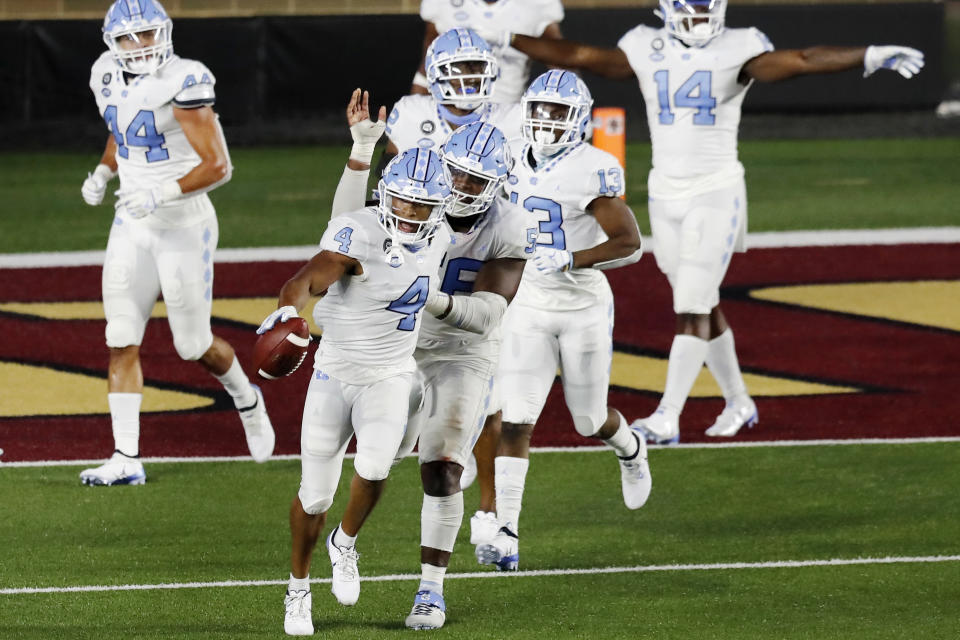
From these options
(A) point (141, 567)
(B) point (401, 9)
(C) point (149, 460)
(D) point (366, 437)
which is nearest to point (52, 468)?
(C) point (149, 460)

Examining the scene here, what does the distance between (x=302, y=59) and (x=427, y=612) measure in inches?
569

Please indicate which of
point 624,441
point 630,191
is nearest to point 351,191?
point 624,441

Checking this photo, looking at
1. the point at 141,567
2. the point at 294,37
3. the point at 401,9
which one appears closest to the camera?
the point at 141,567

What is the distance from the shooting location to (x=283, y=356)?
5.23 metres

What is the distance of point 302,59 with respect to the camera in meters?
19.6

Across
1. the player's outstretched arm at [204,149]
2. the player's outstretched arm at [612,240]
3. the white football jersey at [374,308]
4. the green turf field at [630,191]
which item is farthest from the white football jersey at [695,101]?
the green turf field at [630,191]

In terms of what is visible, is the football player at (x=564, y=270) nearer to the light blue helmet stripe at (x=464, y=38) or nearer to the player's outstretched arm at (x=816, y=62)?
the light blue helmet stripe at (x=464, y=38)

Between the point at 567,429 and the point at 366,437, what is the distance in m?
3.16

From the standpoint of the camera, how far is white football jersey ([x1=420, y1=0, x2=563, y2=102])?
29.2 ft

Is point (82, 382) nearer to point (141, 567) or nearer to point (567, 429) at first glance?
point (567, 429)

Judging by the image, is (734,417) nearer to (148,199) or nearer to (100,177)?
(148,199)

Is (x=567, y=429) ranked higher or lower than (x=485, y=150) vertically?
lower

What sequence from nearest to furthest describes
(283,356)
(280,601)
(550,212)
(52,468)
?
(283,356)
(280,601)
(550,212)
(52,468)

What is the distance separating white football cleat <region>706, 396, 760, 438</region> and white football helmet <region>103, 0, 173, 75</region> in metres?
3.02
